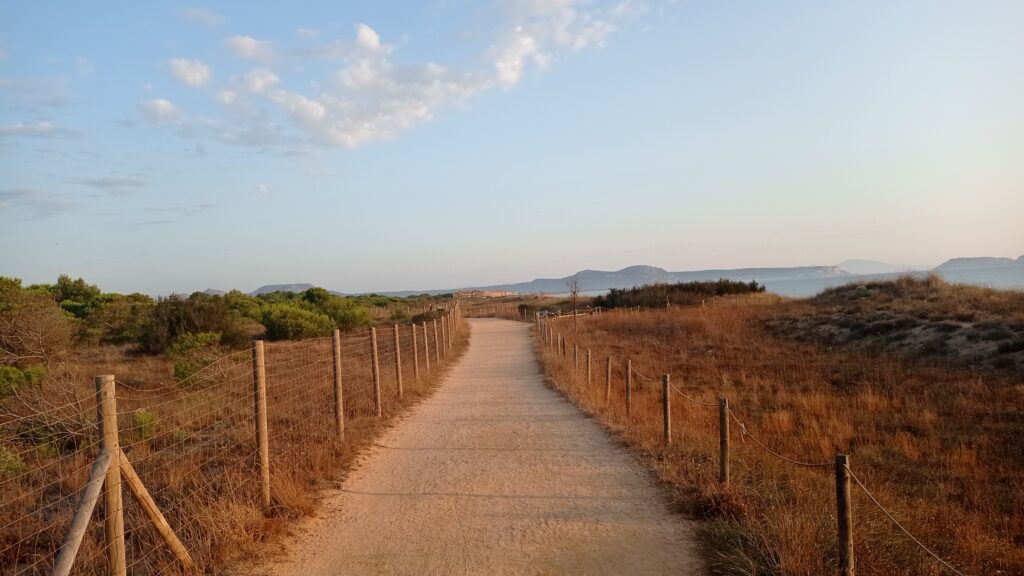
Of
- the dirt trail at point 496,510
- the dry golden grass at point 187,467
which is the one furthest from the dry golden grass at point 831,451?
the dry golden grass at point 187,467

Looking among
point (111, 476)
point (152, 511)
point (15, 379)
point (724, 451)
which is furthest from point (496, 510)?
point (15, 379)

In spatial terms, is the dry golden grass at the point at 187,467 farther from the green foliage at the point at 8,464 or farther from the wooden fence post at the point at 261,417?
the wooden fence post at the point at 261,417

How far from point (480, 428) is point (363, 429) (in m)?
2.09

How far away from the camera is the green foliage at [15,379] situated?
11.2m

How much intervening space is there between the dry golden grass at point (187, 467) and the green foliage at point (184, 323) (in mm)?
7560

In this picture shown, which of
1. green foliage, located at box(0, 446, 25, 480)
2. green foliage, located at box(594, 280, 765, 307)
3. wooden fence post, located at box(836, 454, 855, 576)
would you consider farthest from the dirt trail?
green foliage, located at box(594, 280, 765, 307)

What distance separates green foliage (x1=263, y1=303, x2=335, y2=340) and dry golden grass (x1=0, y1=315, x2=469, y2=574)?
11.7m

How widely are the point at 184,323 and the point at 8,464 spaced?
1631cm

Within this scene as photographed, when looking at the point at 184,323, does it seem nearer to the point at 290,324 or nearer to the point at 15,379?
the point at 290,324

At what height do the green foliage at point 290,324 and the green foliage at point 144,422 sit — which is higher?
the green foliage at point 290,324

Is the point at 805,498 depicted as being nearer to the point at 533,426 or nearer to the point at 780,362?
the point at 533,426

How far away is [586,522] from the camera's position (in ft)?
20.2

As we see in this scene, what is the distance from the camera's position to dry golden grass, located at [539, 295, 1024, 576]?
17.0ft

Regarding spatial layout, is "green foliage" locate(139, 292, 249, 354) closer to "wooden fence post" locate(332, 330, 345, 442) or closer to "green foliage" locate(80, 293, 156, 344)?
"green foliage" locate(80, 293, 156, 344)
